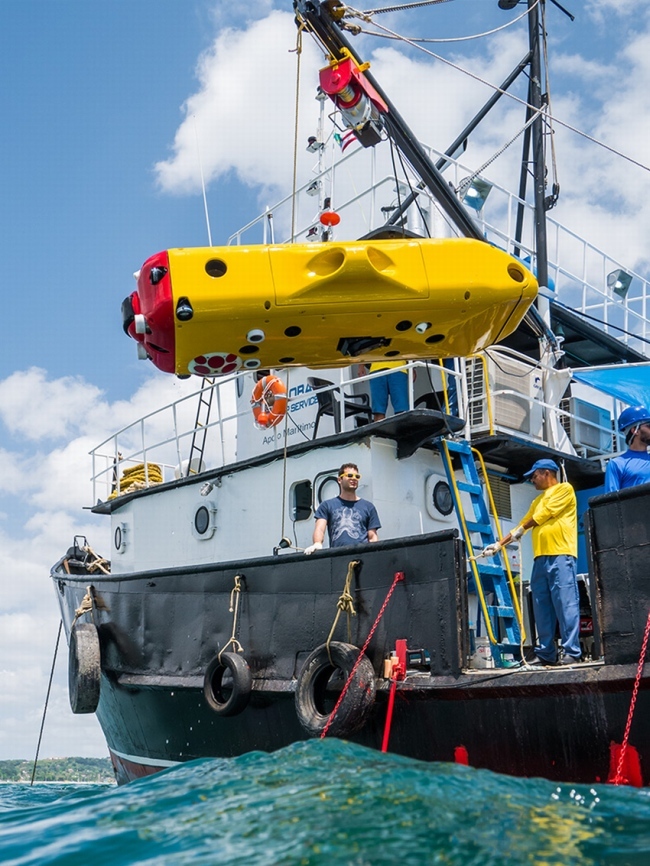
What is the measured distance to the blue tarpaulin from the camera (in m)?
10.2

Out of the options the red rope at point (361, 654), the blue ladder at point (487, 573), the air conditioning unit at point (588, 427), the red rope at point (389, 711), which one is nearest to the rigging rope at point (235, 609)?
the red rope at point (361, 654)

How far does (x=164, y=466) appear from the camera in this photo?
1184cm

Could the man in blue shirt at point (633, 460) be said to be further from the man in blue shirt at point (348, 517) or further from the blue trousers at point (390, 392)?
the blue trousers at point (390, 392)

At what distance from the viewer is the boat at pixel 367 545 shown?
5.38 metres

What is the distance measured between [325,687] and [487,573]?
203cm

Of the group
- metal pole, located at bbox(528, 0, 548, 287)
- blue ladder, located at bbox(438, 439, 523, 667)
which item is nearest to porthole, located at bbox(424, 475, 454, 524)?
blue ladder, located at bbox(438, 439, 523, 667)

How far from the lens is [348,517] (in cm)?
729

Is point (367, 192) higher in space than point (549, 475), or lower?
higher

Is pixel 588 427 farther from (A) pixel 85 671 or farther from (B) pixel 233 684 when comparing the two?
(A) pixel 85 671

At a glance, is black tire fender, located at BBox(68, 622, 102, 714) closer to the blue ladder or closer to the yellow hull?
the yellow hull

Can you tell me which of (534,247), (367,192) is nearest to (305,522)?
(367,192)

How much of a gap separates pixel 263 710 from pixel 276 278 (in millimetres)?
3196

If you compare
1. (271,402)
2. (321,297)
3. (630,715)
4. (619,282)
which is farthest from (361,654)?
(619,282)

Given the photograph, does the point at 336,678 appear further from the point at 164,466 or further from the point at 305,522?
the point at 164,466
